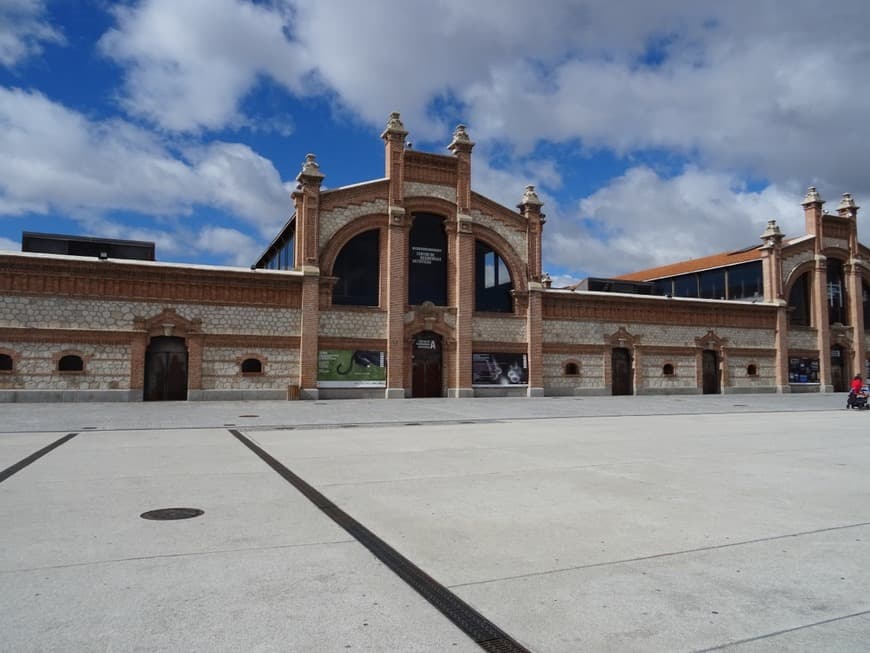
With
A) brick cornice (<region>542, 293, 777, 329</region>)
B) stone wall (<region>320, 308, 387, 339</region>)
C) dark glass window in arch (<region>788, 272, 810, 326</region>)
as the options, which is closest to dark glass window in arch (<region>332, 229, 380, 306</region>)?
stone wall (<region>320, 308, 387, 339</region>)

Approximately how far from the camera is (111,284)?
2538cm

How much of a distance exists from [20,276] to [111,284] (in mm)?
3089

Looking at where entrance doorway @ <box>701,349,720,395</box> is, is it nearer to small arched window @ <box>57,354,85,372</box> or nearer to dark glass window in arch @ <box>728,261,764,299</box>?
dark glass window in arch @ <box>728,261,764,299</box>

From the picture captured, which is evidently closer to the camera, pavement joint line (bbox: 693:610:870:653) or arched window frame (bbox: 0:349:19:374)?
pavement joint line (bbox: 693:610:870:653)

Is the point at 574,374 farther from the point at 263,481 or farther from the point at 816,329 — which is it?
the point at 263,481

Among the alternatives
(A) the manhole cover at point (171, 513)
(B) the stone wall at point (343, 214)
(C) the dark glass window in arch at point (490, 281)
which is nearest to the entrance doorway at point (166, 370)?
(B) the stone wall at point (343, 214)

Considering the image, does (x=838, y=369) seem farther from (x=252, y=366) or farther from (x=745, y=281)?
(x=252, y=366)

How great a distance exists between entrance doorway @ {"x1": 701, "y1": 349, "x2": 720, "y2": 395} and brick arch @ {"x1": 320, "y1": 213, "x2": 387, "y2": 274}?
20.6 m

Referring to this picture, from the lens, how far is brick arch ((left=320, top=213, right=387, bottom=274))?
Result: 29062 mm

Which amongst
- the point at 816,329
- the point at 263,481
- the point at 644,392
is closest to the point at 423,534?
the point at 263,481

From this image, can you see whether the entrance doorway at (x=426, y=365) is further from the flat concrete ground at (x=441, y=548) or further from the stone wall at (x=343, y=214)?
the flat concrete ground at (x=441, y=548)

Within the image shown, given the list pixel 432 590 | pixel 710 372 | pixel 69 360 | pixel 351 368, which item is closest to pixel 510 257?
pixel 351 368

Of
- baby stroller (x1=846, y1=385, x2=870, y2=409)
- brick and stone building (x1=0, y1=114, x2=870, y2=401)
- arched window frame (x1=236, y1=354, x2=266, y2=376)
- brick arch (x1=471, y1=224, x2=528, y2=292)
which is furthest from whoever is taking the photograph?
brick arch (x1=471, y1=224, x2=528, y2=292)

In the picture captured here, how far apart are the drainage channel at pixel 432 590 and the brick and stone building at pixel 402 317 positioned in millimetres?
21284
